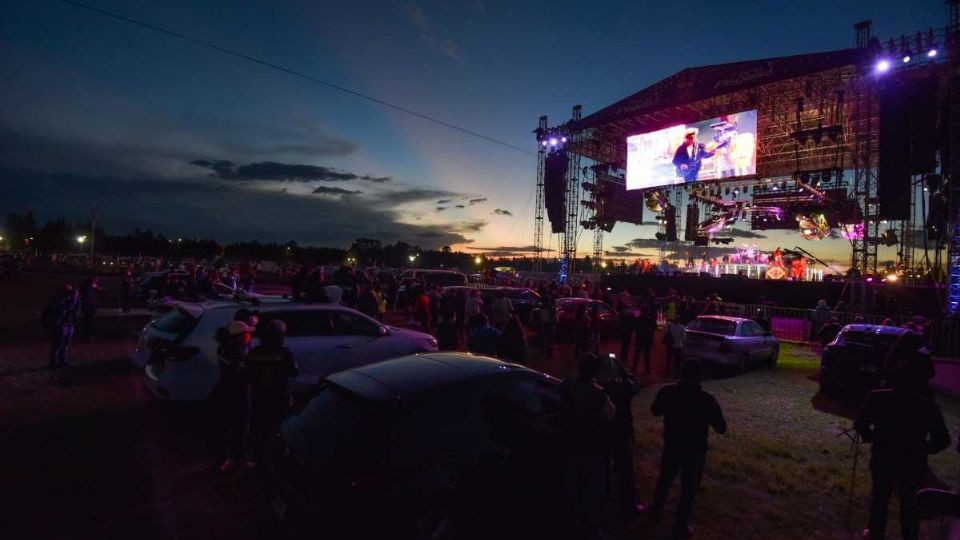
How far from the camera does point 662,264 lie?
1991 inches

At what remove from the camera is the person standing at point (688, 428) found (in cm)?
414

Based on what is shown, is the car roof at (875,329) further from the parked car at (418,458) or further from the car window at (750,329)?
the parked car at (418,458)

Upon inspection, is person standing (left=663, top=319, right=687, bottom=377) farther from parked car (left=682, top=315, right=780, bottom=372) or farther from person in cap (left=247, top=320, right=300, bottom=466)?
person in cap (left=247, top=320, right=300, bottom=466)

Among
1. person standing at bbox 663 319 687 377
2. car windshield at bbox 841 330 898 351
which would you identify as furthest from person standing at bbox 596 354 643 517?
car windshield at bbox 841 330 898 351

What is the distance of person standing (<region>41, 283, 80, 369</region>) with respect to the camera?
8.91m

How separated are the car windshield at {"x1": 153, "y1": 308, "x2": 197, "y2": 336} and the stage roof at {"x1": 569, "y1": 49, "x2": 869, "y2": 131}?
2138cm

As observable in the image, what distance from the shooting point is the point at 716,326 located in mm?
12352

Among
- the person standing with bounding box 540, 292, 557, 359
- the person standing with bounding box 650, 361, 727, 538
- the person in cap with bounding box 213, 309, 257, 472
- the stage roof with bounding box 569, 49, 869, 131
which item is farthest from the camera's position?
the stage roof with bounding box 569, 49, 869, 131

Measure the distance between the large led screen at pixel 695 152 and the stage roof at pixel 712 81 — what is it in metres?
1.47

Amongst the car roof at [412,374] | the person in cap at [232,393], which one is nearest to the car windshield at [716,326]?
the car roof at [412,374]

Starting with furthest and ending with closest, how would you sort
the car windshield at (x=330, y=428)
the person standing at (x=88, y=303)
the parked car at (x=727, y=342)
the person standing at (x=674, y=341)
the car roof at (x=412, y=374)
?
the person standing at (x=88, y=303) → the parked car at (x=727, y=342) → the person standing at (x=674, y=341) → the car roof at (x=412, y=374) → the car windshield at (x=330, y=428)

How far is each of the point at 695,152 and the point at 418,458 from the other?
79.2 ft

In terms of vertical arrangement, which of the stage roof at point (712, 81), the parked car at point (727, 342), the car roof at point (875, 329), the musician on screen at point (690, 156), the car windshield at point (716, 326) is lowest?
the parked car at point (727, 342)

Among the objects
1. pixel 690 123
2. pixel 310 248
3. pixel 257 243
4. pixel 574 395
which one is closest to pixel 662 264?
pixel 690 123
